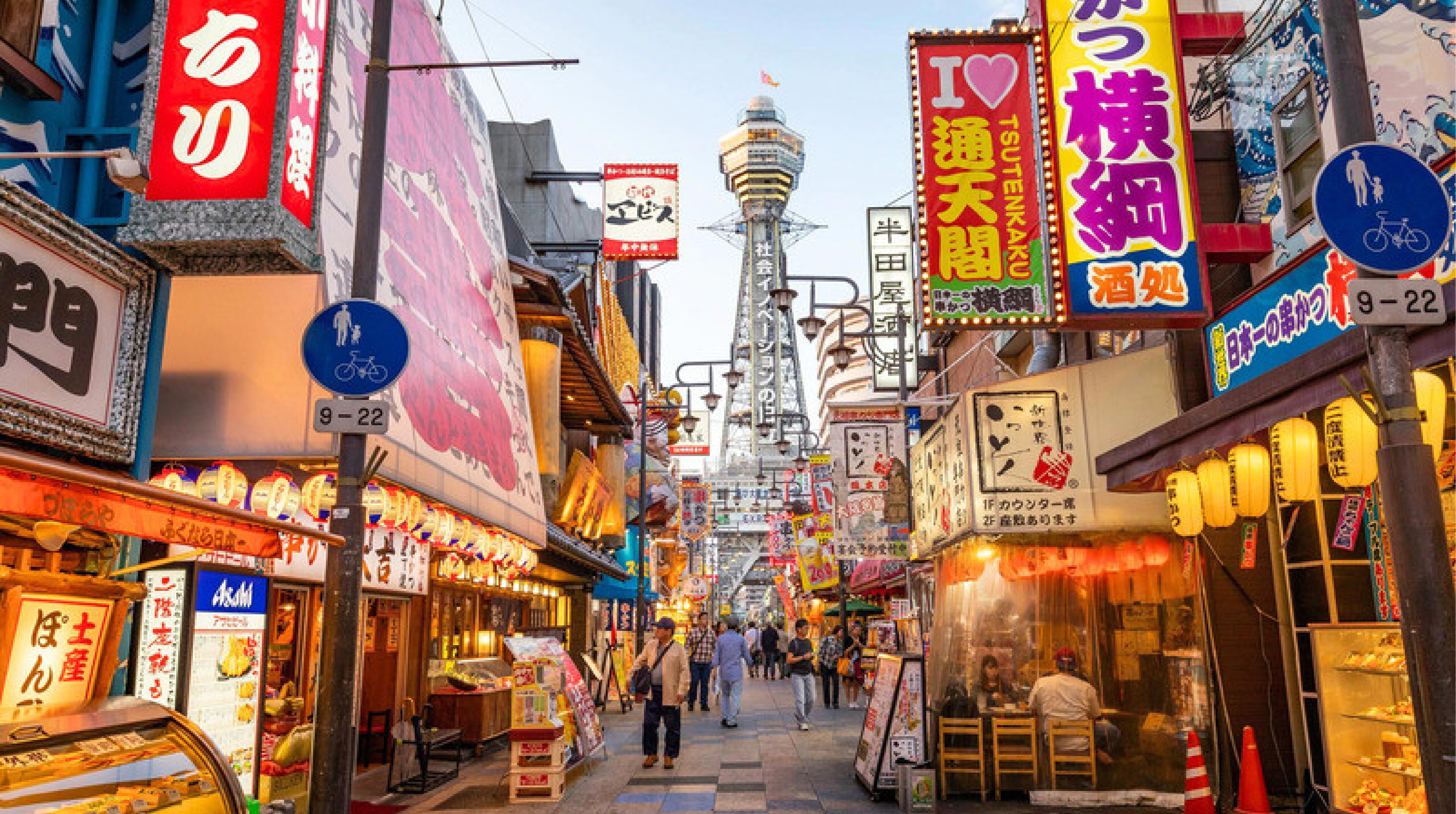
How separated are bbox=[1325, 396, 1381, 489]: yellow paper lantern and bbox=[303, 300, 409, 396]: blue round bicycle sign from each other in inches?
257

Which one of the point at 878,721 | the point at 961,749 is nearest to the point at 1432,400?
the point at 961,749

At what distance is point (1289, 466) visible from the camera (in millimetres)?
7719

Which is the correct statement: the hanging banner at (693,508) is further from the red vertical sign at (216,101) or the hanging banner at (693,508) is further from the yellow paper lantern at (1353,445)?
the yellow paper lantern at (1353,445)

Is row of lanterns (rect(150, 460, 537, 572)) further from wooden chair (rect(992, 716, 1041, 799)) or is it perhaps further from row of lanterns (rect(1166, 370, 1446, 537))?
row of lanterns (rect(1166, 370, 1446, 537))

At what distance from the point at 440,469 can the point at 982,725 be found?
23.0ft

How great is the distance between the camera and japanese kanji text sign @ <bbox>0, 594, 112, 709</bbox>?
18.2 feet

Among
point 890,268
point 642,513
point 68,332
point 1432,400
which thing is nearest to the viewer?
point 68,332

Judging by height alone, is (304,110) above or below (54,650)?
above

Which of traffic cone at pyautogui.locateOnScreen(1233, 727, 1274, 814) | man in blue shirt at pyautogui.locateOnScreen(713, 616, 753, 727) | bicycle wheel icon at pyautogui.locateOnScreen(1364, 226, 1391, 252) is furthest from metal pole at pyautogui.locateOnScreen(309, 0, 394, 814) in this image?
man in blue shirt at pyautogui.locateOnScreen(713, 616, 753, 727)

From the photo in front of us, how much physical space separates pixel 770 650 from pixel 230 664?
93.2 feet

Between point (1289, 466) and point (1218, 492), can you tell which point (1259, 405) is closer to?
point (1289, 466)

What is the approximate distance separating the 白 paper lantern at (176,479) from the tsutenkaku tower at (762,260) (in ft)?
455

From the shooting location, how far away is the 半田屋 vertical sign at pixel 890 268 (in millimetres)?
25656

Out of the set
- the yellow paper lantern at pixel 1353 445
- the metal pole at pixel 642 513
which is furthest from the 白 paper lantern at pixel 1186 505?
the metal pole at pixel 642 513
